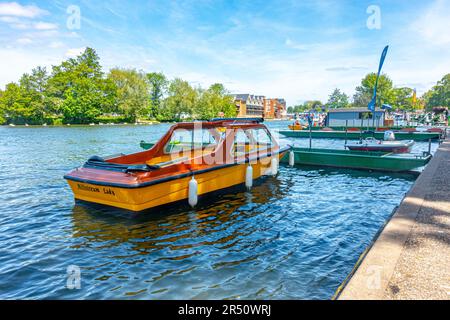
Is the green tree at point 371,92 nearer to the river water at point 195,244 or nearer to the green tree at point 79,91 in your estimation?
the green tree at point 79,91

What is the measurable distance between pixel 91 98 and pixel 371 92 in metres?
85.0

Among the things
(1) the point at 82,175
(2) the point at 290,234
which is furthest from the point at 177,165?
(2) the point at 290,234

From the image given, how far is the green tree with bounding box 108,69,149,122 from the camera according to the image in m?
74.2

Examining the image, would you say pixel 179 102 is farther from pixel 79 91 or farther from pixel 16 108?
pixel 16 108

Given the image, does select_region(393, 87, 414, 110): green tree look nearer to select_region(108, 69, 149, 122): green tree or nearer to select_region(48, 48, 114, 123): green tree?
select_region(108, 69, 149, 122): green tree

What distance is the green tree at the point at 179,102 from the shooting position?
274ft

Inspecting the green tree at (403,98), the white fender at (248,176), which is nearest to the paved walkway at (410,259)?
the white fender at (248,176)

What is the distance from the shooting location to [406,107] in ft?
336

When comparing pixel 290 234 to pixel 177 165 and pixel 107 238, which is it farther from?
pixel 107 238

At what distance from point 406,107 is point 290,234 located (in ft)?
376

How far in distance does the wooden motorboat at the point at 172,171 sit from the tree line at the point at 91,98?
216 ft

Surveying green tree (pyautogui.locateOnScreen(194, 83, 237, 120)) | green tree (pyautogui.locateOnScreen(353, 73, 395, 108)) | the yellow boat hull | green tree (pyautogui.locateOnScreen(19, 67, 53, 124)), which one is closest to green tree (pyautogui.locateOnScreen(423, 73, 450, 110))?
green tree (pyautogui.locateOnScreen(353, 73, 395, 108))

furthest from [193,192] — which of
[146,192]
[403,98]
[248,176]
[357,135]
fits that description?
[403,98]

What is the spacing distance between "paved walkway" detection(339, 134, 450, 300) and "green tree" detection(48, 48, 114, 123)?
A: 7244 cm
